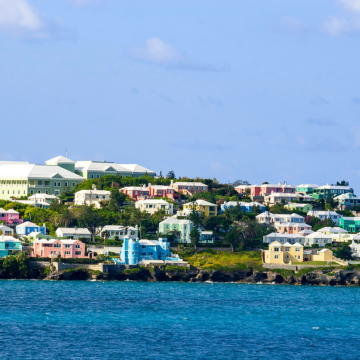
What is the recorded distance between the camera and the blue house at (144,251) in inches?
4584

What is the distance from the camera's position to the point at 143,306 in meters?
84.9

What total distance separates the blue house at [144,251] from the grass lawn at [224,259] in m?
2.80

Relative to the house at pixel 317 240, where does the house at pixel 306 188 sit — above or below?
above

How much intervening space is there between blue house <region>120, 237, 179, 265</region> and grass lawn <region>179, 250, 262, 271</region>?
9.18 ft

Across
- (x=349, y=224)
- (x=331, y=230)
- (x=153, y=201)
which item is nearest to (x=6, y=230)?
(x=153, y=201)

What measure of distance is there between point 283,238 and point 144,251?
26.3 meters

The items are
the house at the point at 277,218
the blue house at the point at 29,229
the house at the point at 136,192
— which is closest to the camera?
the blue house at the point at 29,229

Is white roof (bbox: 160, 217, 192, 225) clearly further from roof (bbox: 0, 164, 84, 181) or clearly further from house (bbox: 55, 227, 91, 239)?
roof (bbox: 0, 164, 84, 181)

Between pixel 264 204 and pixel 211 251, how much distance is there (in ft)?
147

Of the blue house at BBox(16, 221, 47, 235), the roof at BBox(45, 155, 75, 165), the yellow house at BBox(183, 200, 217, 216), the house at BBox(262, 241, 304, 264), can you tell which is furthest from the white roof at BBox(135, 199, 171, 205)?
the house at BBox(262, 241, 304, 264)

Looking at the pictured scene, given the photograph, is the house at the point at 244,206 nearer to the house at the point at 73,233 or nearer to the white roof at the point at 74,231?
the white roof at the point at 74,231

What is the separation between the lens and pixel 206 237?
13125 cm

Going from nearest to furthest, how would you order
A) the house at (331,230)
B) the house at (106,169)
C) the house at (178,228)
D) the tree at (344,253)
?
Result: 1. the tree at (344,253)
2. the house at (178,228)
3. the house at (331,230)
4. the house at (106,169)

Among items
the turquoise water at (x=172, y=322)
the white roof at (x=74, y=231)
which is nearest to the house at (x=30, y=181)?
the white roof at (x=74, y=231)
